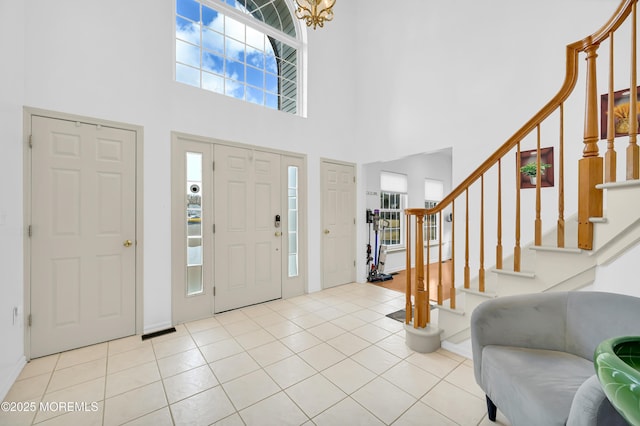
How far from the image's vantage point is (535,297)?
1629mm

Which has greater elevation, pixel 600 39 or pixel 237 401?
pixel 600 39

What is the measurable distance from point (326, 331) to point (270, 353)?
0.72 m

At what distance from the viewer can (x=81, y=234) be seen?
102 inches

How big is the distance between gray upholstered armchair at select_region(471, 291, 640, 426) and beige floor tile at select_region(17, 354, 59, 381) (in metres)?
3.35

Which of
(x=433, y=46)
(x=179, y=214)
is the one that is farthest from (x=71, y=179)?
(x=433, y=46)

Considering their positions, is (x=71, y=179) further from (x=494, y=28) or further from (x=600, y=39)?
(x=494, y=28)

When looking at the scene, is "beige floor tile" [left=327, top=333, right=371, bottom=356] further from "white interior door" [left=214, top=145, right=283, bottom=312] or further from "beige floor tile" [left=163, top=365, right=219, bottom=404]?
"white interior door" [left=214, top=145, right=283, bottom=312]

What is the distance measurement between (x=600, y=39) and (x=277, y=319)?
12.1ft

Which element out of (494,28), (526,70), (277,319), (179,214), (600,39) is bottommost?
(277,319)

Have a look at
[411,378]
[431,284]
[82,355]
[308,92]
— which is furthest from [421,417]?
[308,92]

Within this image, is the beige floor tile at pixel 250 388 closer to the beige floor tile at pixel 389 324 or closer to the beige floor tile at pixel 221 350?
the beige floor tile at pixel 221 350

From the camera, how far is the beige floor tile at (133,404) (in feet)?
5.58

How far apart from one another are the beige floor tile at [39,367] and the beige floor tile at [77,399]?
1.38ft

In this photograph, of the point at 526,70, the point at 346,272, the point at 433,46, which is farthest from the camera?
the point at 346,272
